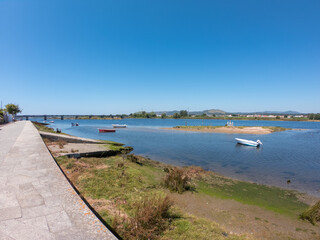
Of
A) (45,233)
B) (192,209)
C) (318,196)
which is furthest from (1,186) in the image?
(318,196)

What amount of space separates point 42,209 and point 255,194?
10780mm

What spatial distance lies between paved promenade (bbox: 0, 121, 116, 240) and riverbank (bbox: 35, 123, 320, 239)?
1.24 m

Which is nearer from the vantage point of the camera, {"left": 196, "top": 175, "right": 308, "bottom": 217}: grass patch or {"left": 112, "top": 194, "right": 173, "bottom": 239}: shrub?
{"left": 112, "top": 194, "right": 173, "bottom": 239}: shrub

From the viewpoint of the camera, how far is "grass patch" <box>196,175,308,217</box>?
8734 millimetres

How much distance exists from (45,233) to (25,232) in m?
0.40

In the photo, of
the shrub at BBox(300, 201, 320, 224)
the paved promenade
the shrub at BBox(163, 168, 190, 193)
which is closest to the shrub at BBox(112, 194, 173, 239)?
the paved promenade

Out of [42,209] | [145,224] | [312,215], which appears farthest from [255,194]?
[42,209]

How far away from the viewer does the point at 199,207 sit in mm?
7980

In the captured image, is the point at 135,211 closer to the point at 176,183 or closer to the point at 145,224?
the point at 145,224

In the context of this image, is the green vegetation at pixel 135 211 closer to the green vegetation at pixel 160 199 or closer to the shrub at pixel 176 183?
the green vegetation at pixel 160 199

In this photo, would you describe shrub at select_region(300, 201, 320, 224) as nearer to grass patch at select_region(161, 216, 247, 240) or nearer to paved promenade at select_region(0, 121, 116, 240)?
grass patch at select_region(161, 216, 247, 240)

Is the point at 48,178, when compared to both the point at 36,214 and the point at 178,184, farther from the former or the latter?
the point at 178,184

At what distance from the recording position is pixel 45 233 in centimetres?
329

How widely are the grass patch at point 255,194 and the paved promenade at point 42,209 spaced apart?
24.7 feet
